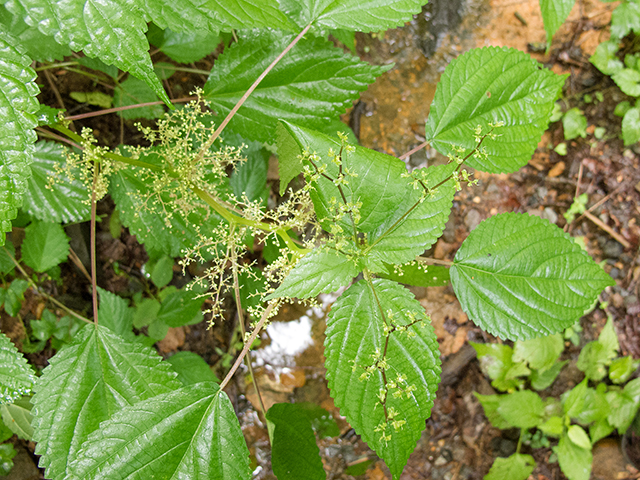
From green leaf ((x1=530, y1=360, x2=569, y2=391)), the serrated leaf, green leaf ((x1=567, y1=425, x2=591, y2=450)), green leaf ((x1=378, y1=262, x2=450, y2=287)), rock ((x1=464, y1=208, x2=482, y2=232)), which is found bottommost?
green leaf ((x1=567, y1=425, x2=591, y2=450))

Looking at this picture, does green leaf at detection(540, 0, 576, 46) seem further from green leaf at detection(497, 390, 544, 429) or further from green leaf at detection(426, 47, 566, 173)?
green leaf at detection(497, 390, 544, 429)

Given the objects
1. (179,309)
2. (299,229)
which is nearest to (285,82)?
(299,229)

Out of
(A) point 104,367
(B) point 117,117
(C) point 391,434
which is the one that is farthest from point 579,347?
(B) point 117,117

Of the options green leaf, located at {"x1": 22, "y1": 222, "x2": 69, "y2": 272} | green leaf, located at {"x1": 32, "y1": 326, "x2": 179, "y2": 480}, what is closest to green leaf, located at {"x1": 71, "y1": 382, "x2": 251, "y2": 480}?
green leaf, located at {"x1": 32, "y1": 326, "x2": 179, "y2": 480}

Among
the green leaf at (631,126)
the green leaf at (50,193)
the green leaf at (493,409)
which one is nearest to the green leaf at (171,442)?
the green leaf at (50,193)

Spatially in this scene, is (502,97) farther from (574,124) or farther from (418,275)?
(574,124)

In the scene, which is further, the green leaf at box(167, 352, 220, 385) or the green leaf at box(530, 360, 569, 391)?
the green leaf at box(530, 360, 569, 391)

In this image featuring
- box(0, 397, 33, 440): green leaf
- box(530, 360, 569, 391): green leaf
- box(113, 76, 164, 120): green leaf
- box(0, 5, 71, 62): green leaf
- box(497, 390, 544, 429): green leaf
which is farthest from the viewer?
box(530, 360, 569, 391): green leaf
